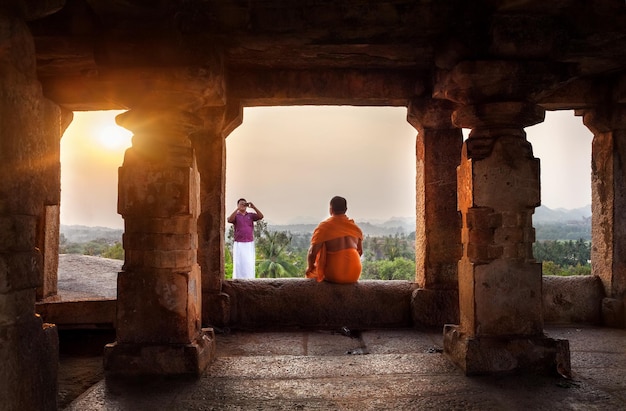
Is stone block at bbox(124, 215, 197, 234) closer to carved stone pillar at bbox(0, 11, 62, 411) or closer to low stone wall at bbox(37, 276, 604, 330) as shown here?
carved stone pillar at bbox(0, 11, 62, 411)

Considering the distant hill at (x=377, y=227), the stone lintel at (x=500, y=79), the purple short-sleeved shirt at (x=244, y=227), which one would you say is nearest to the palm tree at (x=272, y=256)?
the purple short-sleeved shirt at (x=244, y=227)

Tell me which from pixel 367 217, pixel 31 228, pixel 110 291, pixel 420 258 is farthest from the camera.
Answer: pixel 367 217

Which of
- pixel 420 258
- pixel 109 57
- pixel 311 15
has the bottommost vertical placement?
pixel 420 258

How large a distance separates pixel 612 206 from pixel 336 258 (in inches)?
133

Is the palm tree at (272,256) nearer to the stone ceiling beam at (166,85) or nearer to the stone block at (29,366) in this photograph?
the stone ceiling beam at (166,85)

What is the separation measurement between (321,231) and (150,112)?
2821 millimetres

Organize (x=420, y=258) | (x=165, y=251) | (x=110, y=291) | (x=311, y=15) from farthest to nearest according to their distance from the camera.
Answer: (x=110, y=291) < (x=420, y=258) < (x=165, y=251) < (x=311, y=15)

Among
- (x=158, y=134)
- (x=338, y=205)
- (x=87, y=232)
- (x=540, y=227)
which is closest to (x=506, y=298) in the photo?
(x=338, y=205)

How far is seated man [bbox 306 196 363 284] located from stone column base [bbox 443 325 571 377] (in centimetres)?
217

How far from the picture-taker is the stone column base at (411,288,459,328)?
557cm

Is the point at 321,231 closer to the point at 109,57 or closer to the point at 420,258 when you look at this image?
the point at 420,258

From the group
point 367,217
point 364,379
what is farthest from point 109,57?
point 367,217

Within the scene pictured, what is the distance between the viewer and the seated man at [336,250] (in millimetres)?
5855

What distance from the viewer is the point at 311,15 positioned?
11.7 ft
